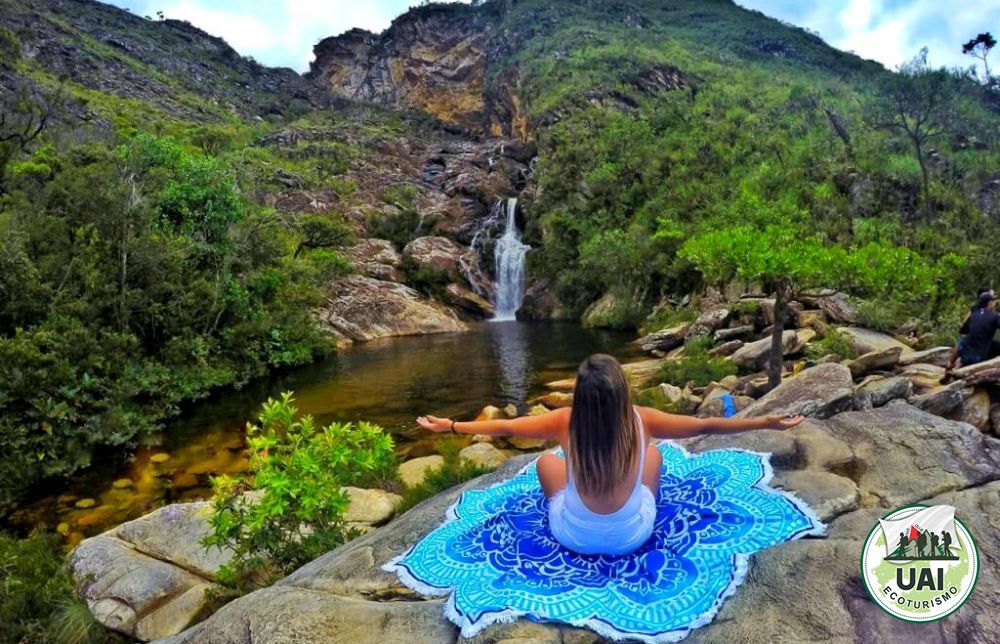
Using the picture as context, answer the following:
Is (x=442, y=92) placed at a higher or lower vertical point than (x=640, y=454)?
higher

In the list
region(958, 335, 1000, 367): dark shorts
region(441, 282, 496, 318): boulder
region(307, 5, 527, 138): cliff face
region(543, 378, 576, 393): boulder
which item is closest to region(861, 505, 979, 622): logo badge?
region(958, 335, 1000, 367): dark shorts

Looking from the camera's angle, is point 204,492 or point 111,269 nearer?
point 204,492

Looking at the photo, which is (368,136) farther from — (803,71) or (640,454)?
(640,454)

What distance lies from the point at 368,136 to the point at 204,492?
5797 cm

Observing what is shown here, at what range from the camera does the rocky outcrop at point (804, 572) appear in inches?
102

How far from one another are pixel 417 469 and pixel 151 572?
3485 millimetres

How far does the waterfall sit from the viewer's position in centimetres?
3619

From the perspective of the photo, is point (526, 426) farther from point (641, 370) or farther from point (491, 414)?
point (641, 370)

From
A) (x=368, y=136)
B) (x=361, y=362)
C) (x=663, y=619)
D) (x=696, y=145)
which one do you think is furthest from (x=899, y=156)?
(x=368, y=136)

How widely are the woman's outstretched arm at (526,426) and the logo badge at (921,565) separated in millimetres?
1706

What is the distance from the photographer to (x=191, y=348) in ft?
48.6

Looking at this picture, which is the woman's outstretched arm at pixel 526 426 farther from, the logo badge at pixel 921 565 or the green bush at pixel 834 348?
the green bush at pixel 834 348

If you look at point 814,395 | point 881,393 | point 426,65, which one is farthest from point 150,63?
point 881,393

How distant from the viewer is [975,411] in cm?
662
